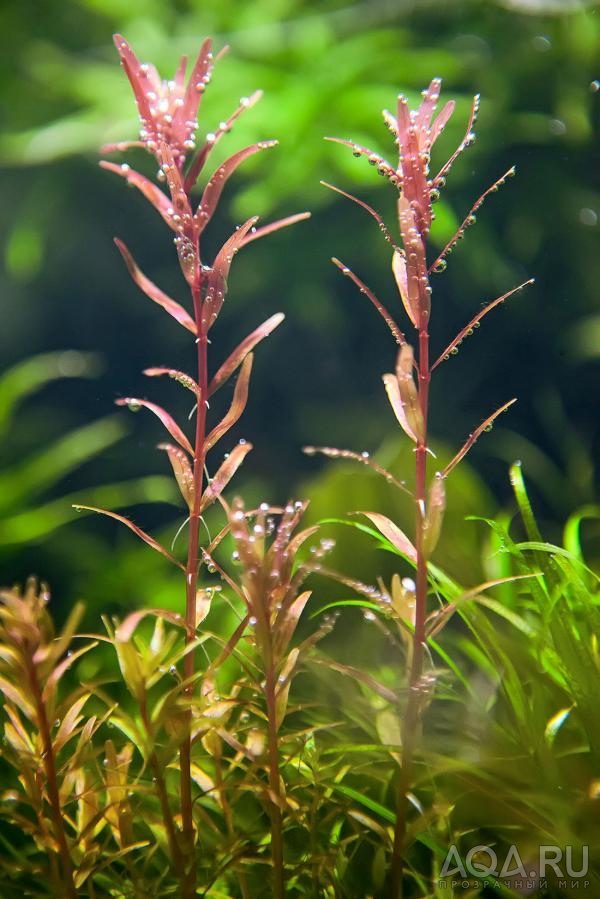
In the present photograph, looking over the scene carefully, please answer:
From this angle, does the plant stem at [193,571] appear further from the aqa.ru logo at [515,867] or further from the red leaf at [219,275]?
the aqa.ru logo at [515,867]

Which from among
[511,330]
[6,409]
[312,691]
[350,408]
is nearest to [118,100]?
[6,409]

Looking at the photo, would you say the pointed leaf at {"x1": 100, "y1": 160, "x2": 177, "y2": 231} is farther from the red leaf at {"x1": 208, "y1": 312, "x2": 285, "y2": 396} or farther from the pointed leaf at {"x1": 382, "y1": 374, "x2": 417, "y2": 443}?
the pointed leaf at {"x1": 382, "y1": 374, "x2": 417, "y2": 443}

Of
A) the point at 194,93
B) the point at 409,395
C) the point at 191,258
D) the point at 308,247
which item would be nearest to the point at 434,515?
the point at 409,395

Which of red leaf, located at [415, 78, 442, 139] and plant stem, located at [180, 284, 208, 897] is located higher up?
red leaf, located at [415, 78, 442, 139]

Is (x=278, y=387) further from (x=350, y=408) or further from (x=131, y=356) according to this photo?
(x=131, y=356)

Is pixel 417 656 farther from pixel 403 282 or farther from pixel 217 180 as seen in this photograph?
pixel 217 180

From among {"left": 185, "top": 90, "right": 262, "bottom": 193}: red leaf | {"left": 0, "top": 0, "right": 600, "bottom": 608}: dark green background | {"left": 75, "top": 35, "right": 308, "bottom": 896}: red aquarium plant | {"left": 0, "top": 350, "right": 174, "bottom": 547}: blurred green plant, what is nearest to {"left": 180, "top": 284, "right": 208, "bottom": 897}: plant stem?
{"left": 75, "top": 35, "right": 308, "bottom": 896}: red aquarium plant
